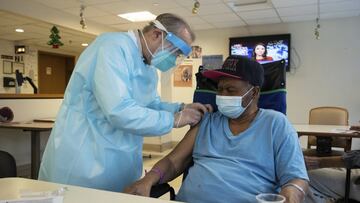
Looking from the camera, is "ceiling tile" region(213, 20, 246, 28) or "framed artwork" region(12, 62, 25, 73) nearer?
"ceiling tile" region(213, 20, 246, 28)

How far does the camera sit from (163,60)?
159 centimetres

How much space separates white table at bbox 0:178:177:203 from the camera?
37.6 inches

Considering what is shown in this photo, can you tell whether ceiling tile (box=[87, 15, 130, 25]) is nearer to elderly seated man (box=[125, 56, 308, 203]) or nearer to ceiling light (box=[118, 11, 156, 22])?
ceiling light (box=[118, 11, 156, 22])

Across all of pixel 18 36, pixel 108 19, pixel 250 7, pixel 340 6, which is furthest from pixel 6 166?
pixel 18 36

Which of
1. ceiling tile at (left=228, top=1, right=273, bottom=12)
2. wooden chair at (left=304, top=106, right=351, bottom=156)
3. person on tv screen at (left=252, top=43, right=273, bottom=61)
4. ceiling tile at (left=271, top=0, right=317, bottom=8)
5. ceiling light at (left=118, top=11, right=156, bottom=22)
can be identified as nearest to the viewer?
wooden chair at (left=304, top=106, right=351, bottom=156)

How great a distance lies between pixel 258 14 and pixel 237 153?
424 centimetres

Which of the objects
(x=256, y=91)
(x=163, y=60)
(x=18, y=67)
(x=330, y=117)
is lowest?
(x=330, y=117)

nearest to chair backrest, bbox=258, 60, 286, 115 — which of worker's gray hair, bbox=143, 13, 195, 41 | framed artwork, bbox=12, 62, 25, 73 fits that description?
worker's gray hair, bbox=143, 13, 195, 41

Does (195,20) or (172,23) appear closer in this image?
(172,23)

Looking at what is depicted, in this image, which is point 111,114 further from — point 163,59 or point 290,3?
point 290,3

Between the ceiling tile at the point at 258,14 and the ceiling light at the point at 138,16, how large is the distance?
1458 millimetres

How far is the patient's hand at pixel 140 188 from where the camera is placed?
138 centimetres

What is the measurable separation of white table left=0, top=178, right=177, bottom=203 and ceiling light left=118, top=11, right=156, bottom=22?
4.37 metres

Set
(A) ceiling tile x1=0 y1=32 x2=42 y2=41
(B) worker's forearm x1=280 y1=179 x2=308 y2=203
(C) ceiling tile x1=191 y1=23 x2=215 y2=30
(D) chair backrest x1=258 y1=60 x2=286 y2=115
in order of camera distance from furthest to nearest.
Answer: (A) ceiling tile x1=0 y1=32 x2=42 y2=41 < (C) ceiling tile x1=191 y1=23 x2=215 y2=30 < (D) chair backrest x1=258 y1=60 x2=286 y2=115 < (B) worker's forearm x1=280 y1=179 x2=308 y2=203
